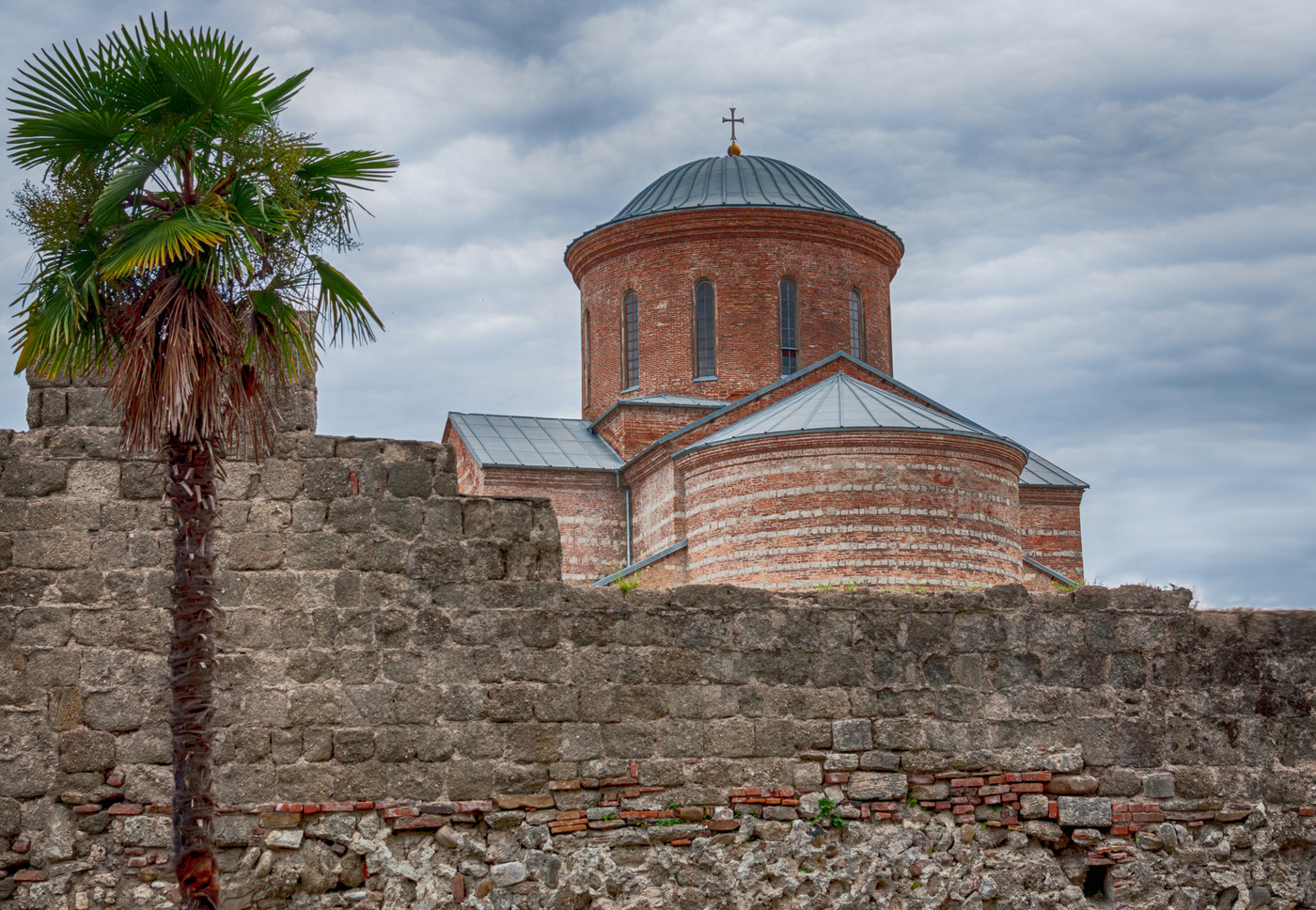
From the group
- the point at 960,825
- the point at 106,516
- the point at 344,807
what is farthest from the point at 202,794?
the point at 960,825

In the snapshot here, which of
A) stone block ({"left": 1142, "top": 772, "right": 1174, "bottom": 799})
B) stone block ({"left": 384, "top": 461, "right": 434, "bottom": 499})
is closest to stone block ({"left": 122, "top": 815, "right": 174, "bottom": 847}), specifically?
stone block ({"left": 384, "top": 461, "right": 434, "bottom": 499})

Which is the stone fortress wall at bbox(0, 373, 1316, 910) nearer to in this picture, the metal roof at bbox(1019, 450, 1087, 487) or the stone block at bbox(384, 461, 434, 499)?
the stone block at bbox(384, 461, 434, 499)

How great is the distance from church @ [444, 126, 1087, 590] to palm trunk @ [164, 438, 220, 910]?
504 inches

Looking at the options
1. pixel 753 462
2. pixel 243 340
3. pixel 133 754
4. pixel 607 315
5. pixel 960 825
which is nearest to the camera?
pixel 243 340

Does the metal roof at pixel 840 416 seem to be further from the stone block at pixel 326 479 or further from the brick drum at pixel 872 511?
the stone block at pixel 326 479

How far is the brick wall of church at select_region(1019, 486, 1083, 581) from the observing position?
24.2 metres

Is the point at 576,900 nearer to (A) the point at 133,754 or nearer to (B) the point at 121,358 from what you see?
(A) the point at 133,754

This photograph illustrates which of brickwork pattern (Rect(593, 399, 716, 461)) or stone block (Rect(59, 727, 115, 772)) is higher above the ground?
brickwork pattern (Rect(593, 399, 716, 461))

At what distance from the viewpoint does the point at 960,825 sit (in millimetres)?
6656

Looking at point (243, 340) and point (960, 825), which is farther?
point (960, 825)

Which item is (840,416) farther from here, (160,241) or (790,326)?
(160,241)

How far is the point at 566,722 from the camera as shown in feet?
21.2

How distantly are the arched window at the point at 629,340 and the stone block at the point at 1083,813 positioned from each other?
729 inches

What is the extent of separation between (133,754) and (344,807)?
98 cm
